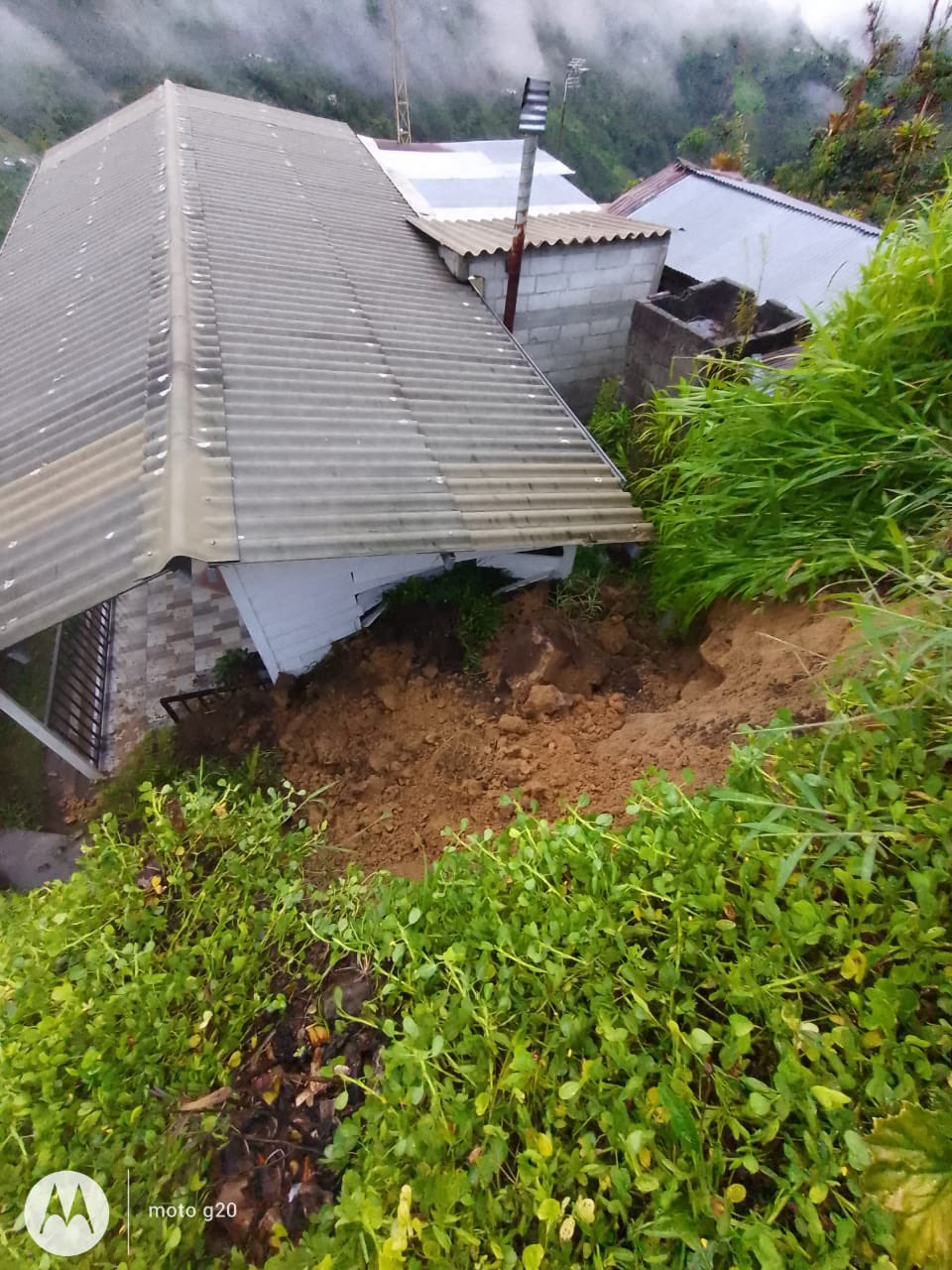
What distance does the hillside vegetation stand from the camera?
158cm

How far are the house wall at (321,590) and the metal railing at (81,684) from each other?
2.16 meters

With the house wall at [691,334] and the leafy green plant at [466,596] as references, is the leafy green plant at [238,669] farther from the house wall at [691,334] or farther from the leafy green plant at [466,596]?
the house wall at [691,334]

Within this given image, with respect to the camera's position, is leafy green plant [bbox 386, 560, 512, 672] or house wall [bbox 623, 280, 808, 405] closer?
leafy green plant [bbox 386, 560, 512, 672]

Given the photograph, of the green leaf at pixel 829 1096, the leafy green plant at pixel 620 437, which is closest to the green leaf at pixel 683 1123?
the green leaf at pixel 829 1096

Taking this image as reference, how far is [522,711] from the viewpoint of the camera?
164 inches

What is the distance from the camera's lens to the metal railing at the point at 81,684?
18.2 ft

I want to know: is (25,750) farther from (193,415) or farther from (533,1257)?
(533,1257)

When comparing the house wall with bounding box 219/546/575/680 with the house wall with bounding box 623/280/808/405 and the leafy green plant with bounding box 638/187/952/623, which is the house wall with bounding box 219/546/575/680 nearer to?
the leafy green plant with bounding box 638/187/952/623

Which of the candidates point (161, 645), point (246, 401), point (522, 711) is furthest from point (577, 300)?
point (161, 645)

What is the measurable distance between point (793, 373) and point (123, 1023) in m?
4.43

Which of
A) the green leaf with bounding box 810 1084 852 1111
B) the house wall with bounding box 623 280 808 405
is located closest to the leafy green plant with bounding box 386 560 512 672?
the house wall with bounding box 623 280 808 405

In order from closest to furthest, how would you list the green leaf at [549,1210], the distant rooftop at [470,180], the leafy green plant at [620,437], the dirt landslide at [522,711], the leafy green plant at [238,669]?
the green leaf at [549,1210] → the dirt landslide at [522,711] → the leafy green plant at [238,669] → the leafy green plant at [620,437] → the distant rooftop at [470,180]

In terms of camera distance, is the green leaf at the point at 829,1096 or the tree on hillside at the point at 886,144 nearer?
the green leaf at the point at 829,1096

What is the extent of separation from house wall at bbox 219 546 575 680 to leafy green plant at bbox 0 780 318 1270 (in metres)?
1.69
